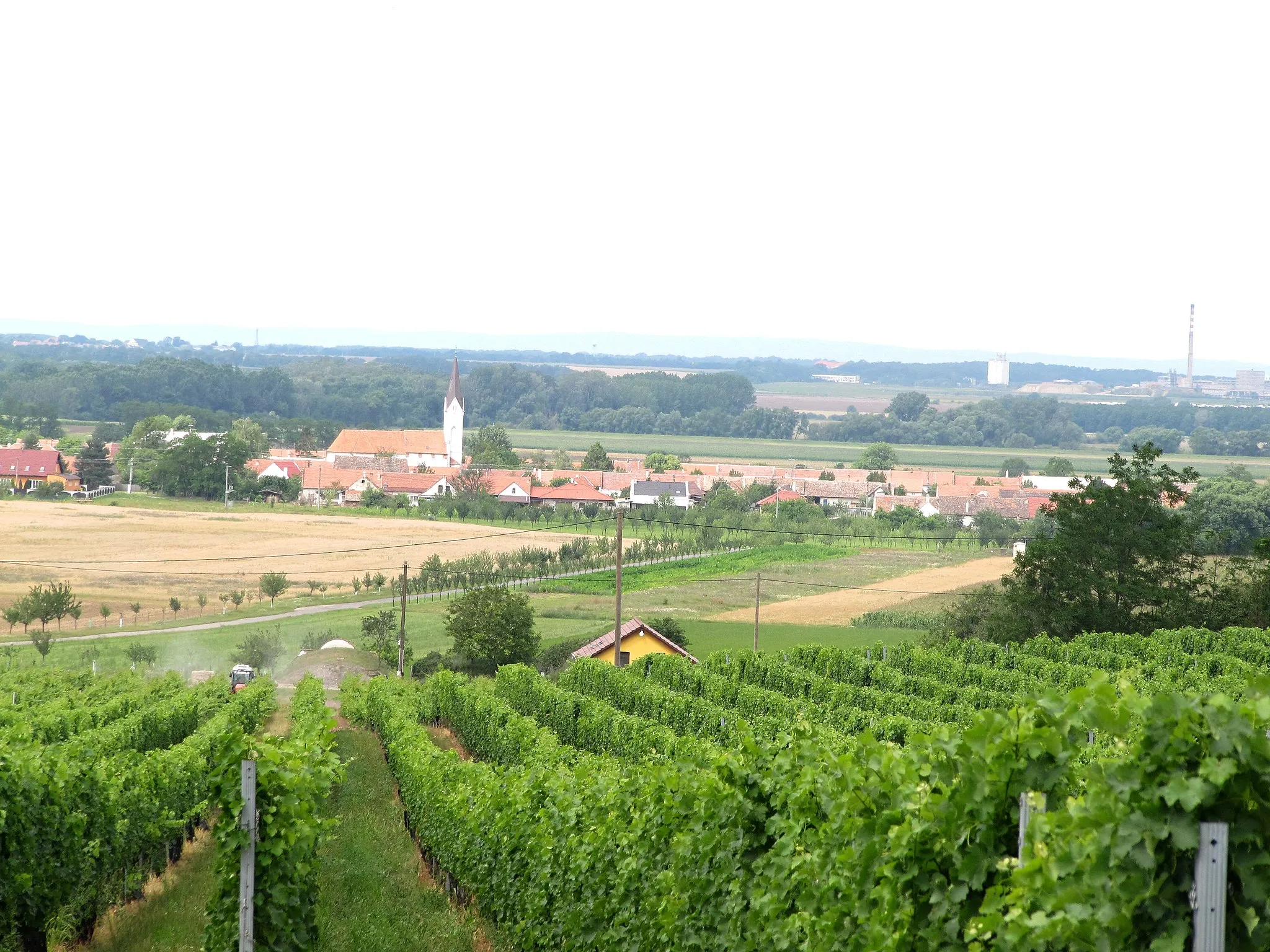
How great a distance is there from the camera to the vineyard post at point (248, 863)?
7.84 meters

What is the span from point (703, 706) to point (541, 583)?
34339 millimetres

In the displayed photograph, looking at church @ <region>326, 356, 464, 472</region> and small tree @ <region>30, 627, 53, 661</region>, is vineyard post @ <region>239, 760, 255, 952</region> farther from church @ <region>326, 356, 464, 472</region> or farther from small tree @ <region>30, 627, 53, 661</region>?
church @ <region>326, 356, 464, 472</region>

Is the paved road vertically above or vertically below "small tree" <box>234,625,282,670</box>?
below

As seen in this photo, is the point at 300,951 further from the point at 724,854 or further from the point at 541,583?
the point at 541,583

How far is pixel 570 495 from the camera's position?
307 feet

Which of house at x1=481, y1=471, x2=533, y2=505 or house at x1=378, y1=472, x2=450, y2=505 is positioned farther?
house at x1=481, y1=471, x2=533, y2=505

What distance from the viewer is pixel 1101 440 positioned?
626 feet

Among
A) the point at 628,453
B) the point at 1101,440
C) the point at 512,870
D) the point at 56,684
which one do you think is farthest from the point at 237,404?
the point at 512,870

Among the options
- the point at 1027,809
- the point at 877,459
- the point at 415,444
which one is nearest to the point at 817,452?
the point at 877,459

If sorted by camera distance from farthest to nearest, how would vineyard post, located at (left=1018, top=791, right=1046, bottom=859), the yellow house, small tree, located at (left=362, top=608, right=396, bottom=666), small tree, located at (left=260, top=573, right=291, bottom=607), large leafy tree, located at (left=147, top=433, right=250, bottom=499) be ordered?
large leafy tree, located at (left=147, top=433, right=250, bottom=499) → small tree, located at (left=260, top=573, right=291, bottom=607) → small tree, located at (left=362, top=608, right=396, bottom=666) → the yellow house → vineyard post, located at (left=1018, top=791, right=1046, bottom=859)

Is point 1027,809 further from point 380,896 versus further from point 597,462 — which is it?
point 597,462

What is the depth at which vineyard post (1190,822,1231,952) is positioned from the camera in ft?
12.4

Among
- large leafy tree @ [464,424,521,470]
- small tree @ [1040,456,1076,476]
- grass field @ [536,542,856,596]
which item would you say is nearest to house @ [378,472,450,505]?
large leafy tree @ [464,424,521,470]

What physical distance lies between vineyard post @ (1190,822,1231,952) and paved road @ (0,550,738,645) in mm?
46847
